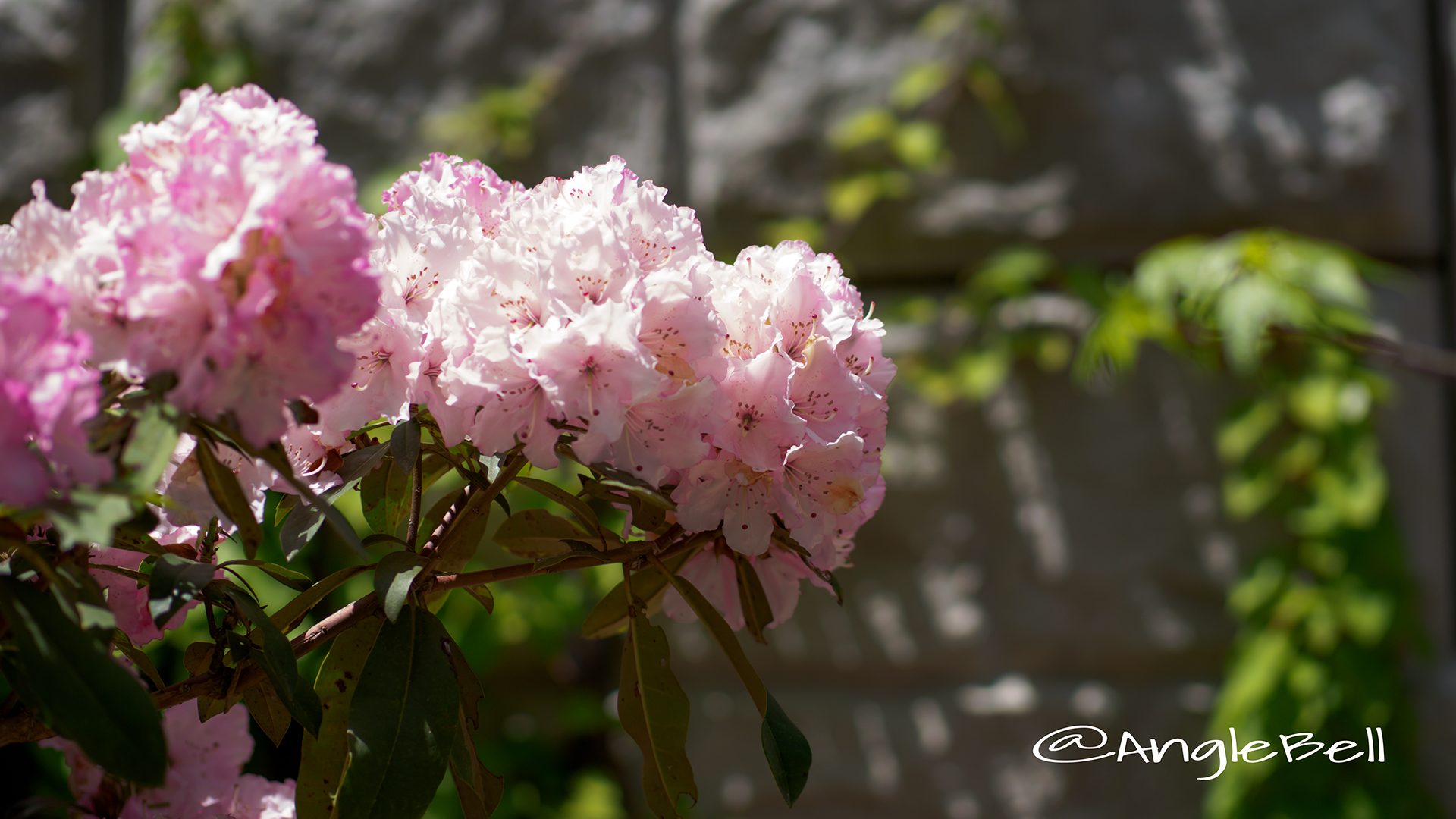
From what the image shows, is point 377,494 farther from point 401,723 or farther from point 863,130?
point 863,130

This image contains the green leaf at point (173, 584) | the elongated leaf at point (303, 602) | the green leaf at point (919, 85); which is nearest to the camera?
the green leaf at point (173, 584)

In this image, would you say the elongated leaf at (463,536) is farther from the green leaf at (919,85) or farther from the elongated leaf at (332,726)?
the green leaf at (919,85)

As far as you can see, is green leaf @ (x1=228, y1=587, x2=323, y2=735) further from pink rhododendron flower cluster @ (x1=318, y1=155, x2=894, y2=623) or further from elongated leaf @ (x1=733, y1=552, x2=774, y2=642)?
elongated leaf @ (x1=733, y1=552, x2=774, y2=642)

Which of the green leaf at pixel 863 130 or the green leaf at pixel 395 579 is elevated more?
the green leaf at pixel 863 130

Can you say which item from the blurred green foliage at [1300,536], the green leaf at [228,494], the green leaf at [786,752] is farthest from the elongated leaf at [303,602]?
the blurred green foliage at [1300,536]

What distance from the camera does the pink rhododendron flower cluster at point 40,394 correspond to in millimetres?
378

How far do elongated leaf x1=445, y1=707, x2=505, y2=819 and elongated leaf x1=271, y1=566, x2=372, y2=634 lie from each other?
0.30 ft

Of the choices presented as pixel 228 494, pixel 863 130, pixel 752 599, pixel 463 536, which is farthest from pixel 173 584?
pixel 863 130

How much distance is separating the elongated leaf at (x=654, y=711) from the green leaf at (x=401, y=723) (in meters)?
0.10

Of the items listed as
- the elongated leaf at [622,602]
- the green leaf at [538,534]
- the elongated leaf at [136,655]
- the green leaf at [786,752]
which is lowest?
the green leaf at [786,752]

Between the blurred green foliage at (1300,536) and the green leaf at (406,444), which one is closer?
the green leaf at (406,444)

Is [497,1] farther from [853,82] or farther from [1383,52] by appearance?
[1383,52]

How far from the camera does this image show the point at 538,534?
60cm

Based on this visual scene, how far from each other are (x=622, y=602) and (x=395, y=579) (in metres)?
0.16
